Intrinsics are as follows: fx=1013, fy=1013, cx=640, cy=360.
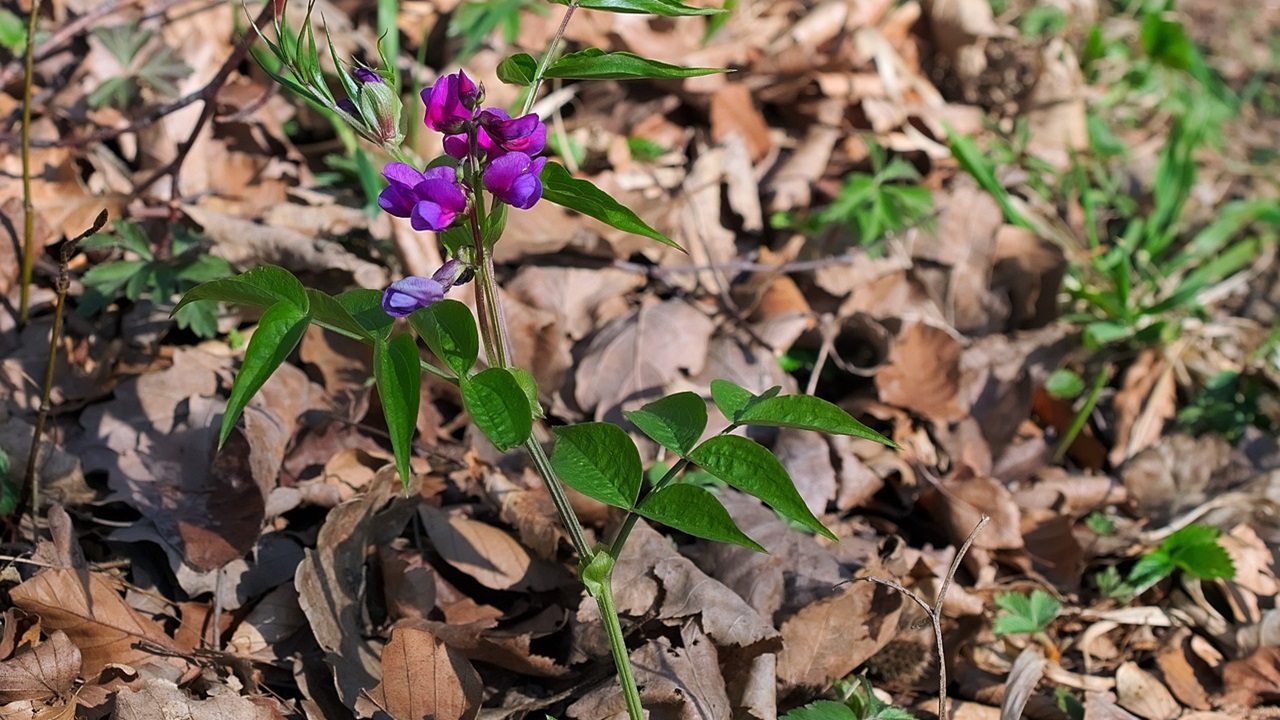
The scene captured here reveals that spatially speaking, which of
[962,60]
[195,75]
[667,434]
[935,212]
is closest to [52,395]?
[195,75]

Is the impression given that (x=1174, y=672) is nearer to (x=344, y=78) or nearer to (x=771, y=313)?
(x=771, y=313)

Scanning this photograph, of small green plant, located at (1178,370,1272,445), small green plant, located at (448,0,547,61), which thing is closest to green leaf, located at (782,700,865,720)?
small green plant, located at (1178,370,1272,445)

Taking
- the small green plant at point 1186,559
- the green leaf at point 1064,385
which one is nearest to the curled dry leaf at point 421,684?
the small green plant at point 1186,559

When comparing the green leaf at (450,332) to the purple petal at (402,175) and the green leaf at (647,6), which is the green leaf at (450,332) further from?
the green leaf at (647,6)

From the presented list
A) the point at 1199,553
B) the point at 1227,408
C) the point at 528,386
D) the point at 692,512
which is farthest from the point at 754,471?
the point at 1227,408

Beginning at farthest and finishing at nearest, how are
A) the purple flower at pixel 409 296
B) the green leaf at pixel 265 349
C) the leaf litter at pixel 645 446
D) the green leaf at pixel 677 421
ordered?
the leaf litter at pixel 645 446, the green leaf at pixel 677 421, the purple flower at pixel 409 296, the green leaf at pixel 265 349
